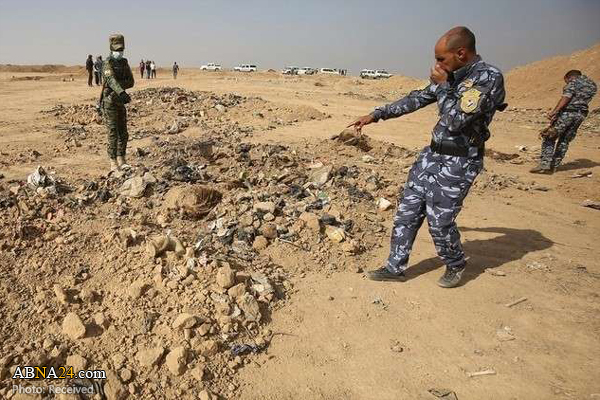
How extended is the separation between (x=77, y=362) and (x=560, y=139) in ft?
23.9

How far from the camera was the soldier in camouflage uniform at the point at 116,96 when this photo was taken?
15.7 feet

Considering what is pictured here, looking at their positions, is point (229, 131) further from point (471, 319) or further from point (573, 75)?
point (471, 319)

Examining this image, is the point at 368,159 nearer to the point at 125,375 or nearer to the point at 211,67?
the point at 125,375

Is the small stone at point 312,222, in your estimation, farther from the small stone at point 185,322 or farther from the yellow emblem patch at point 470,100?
the yellow emblem patch at point 470,100

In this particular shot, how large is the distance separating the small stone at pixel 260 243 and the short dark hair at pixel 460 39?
79.2 inches

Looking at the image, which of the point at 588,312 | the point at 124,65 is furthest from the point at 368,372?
the point at 124,65

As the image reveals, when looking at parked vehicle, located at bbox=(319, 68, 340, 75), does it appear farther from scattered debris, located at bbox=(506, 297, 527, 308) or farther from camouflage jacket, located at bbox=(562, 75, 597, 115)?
scattered debris, located at bbox=(506, 297, 527, 308)

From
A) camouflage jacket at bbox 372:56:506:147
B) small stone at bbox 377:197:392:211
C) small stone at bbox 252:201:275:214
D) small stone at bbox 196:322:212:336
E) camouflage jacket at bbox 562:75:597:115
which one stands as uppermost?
camouflage jacket at bbox 562:75:597:115

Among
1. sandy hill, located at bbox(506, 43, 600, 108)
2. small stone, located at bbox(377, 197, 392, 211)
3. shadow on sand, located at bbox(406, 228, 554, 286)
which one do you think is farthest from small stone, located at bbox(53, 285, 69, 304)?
sandy hill, located at bbox(506, 43, 600, 108)

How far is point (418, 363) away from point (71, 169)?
525 centimetres

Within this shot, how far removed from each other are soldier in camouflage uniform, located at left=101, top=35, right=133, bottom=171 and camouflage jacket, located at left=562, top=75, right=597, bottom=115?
6.51 metres

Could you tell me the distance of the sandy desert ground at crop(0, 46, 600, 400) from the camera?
218cm

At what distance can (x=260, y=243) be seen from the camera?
3.39m

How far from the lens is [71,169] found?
5594mm
